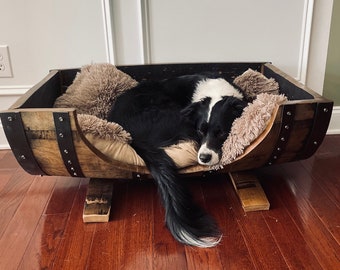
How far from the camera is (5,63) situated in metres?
1.71

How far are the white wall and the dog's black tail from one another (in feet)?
2.57

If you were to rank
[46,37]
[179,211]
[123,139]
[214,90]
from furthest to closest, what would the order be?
[46,37], [214,90], [123,139], [179,211]

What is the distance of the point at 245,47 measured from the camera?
175 centimetres

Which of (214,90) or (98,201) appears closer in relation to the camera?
(98,201)

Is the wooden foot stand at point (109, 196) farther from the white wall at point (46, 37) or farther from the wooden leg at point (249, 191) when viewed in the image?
the white wall at point (46, 37)

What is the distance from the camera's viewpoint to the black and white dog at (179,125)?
1.12 m

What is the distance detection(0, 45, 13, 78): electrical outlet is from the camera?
1.69 m

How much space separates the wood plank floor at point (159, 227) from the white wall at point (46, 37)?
0.53 meters

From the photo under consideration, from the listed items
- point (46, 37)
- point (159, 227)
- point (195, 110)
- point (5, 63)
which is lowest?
point (159, 227)

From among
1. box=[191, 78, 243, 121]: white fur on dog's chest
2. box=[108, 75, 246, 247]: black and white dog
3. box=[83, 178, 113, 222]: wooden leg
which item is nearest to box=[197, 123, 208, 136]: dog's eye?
box=[108, 75, 246, 247]: black and white dog

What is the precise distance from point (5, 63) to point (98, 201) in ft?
3.01

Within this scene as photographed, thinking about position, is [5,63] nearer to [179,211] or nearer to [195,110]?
[195,110]

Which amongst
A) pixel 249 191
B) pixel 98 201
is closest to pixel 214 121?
pixel 249 191

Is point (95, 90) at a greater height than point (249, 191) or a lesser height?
greater
